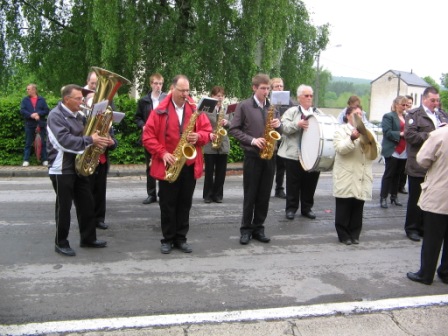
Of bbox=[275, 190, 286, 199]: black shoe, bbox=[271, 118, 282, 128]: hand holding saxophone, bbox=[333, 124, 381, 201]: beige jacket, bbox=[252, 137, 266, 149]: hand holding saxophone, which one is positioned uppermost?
bbox=[271, 118, 282, 128]: hand holding saxophone

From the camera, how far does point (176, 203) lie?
582 cm

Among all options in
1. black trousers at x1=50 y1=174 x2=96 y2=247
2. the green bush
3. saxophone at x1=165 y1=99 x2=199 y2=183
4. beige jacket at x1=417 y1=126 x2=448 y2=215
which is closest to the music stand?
saxophone at x1=165 y1=99 x2=199 y2=183

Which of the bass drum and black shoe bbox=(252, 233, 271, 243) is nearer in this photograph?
black shoe bbox=(252, 233, 271, 243)

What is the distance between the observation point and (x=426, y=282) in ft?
16.5

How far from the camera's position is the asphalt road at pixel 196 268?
4348 millimetres

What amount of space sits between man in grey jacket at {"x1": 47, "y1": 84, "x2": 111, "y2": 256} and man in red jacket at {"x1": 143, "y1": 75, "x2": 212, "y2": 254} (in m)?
0.61

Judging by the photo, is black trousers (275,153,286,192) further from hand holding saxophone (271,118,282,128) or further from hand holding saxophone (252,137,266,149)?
hand holding saxophone (252,137,266,149)

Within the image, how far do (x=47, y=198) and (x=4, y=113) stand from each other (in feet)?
14.7

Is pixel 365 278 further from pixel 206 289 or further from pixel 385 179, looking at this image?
pixel 385 179

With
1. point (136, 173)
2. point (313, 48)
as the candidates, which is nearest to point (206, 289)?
point (136, 173)

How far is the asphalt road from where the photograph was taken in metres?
4.35

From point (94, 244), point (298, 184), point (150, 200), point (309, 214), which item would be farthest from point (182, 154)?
point (150, 200)

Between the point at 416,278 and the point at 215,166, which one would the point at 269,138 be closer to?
the point at 416,278

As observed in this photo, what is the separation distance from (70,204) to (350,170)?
3.45 m
